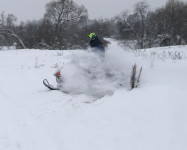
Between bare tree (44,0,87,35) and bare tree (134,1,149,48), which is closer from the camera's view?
bare tree (44,0,87,35)

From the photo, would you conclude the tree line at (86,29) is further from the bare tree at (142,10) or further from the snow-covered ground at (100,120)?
the snow-covered ground at (100,120)

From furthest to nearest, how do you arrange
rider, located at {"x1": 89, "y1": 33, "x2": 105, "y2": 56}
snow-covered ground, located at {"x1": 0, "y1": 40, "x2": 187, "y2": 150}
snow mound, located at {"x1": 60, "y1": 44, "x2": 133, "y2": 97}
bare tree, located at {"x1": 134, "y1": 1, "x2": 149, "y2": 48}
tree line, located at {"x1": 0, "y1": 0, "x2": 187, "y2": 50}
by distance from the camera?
bare tree, located at {"x1": 134, "y1": 1, "x2": 149, "y2": 48} → tree line, located at {"x1": 0, "y1": 0, "x2": 187, "y2": 50} → rider, located at {"x1": 89, "y1": 33, "x2": 105, "y2": 56} → snow mound, located at {"x1": 60, "y1": 44, "x2": 133, "y2": 97} → snow-covered ground, located at {"x1": 0, "y1": 40, "x2": 187, "y2": 150}

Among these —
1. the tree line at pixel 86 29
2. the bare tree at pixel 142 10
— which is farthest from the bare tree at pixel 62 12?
the bare tree at pixel 142 10

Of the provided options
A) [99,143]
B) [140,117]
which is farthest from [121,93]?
[99,143]

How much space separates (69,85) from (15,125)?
2595 millimetres

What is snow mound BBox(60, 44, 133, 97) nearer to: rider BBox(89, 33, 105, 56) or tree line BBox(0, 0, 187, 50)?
rider BBox(89, 33, 105, 56)

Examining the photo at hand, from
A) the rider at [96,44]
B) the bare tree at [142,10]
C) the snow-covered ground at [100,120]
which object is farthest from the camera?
the bare tree at [142,10]

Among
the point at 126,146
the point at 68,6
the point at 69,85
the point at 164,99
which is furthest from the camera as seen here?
the point at 68,6

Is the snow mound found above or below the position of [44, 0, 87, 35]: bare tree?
below

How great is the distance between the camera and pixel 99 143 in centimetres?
295

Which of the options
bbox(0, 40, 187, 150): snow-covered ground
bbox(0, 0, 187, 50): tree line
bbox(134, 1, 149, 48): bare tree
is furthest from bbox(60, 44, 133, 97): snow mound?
bbox(134, 1, 149, 48): bare tree

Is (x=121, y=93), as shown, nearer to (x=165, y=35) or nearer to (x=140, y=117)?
(x=140, y=117)

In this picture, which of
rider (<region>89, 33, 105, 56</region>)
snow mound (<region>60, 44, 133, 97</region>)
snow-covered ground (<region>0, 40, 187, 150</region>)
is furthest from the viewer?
rider (<region>89, 33, 105, 56</region>)

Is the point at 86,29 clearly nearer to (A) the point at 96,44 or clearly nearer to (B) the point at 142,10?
(B) the point at 142,10
